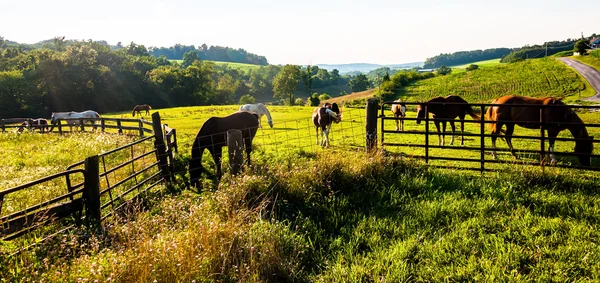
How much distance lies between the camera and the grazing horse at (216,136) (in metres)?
8.17

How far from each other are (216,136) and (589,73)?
69.1 m

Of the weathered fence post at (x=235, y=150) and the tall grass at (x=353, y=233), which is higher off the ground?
the weathered fence post at (x=235, y=150)

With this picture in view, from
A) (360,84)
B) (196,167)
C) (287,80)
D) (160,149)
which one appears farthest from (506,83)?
(360,84)

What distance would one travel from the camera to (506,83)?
5731 centimetres

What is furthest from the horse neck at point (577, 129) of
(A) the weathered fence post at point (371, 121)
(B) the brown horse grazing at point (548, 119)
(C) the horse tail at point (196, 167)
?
(C) the horse tail at point (196, 167)

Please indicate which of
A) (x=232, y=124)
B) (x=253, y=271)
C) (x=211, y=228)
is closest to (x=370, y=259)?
(x=253, y=271)

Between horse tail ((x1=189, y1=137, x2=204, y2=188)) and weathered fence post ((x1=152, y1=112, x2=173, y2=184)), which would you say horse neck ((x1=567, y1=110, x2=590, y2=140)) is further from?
weathered fence post ((x1=152, y1=112, x2=173, y2=184))

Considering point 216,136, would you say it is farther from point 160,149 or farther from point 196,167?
point 160,149

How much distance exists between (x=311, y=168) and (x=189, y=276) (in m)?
3.40

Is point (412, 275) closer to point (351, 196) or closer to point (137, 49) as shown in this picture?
point (351, 196)

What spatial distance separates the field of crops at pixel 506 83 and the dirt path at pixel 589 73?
1437mm

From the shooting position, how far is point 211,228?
410 centimetres

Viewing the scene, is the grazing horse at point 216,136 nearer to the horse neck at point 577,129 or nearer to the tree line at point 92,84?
the horse neck at point 577,129

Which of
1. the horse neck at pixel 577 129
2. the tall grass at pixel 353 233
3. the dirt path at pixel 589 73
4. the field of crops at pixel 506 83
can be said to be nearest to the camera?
the tall grass at pixel 353 233
